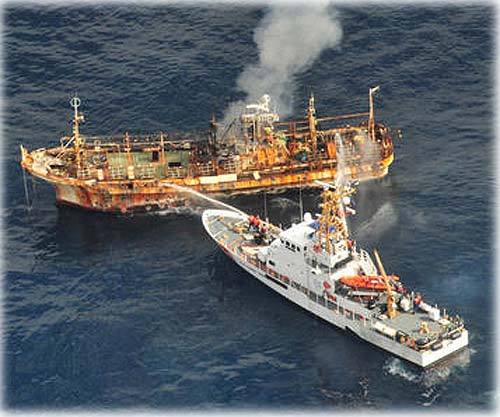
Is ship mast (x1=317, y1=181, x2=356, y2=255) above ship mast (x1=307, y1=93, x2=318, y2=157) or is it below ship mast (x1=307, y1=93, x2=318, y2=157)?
below

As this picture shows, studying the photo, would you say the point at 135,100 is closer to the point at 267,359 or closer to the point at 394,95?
the point at 394,95

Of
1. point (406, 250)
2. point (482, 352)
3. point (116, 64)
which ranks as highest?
point (116, 64)

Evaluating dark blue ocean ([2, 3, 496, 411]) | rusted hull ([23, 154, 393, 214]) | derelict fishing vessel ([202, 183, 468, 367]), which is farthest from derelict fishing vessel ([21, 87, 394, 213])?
derelict fishing vessel ([202, 183, 468, 367])

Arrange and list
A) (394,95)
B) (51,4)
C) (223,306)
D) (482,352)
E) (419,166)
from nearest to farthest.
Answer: (482,352), (223,306), (419,166), (394,95), (51,4)

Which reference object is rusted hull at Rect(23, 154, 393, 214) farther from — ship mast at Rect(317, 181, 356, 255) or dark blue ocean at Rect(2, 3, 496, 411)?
ship mast at Rect(317, 181, 356, 255)

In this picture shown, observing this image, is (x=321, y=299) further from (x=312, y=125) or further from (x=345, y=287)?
(x=312, y=125)

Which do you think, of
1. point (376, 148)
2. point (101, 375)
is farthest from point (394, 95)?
point (101, 375)
